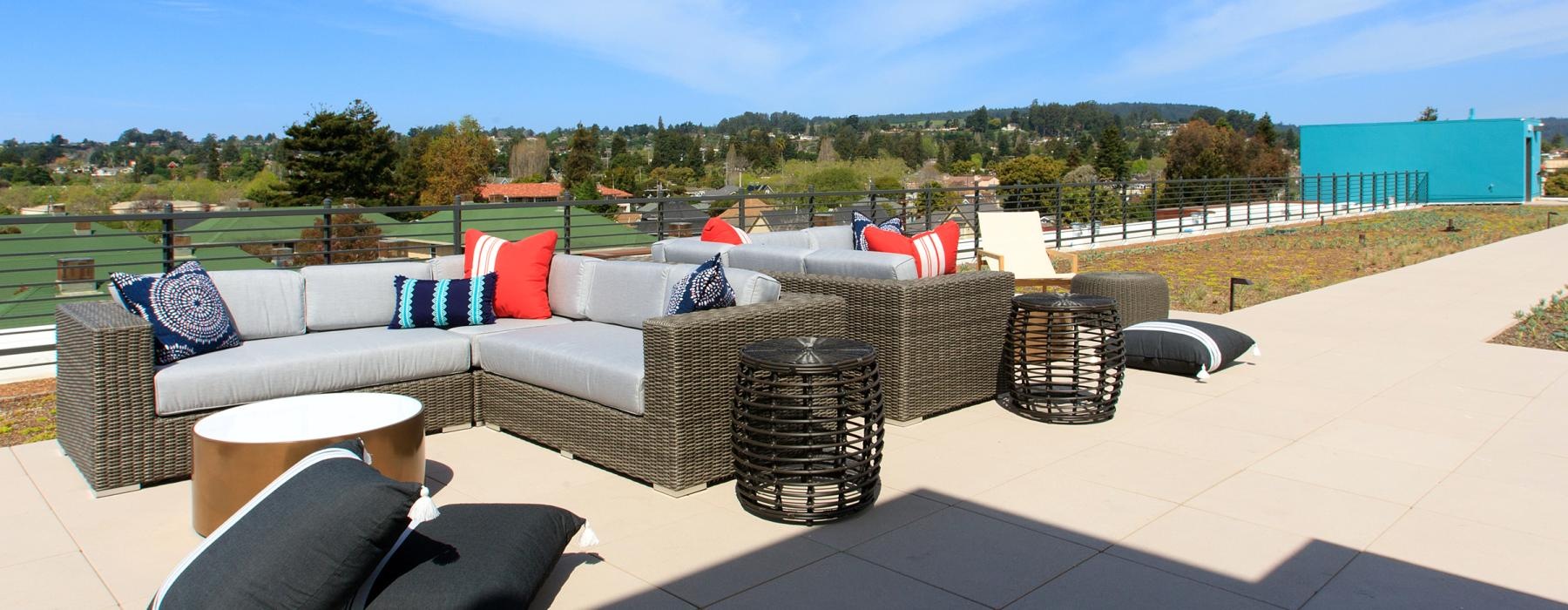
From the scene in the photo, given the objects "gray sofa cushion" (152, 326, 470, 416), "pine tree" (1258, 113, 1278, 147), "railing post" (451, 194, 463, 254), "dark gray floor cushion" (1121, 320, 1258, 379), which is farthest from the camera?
"pine tree" (1258, 113, 1278, 147)

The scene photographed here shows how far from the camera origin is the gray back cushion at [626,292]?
4.09m

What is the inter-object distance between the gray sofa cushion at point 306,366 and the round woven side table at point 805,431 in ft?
4.91

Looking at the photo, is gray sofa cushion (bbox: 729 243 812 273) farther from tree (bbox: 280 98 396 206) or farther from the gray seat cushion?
tree (bbox: 280 98 396 206)

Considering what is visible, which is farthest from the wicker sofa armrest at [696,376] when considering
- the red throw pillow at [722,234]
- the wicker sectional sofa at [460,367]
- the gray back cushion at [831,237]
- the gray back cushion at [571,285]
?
the gray back cushion at [831,237]

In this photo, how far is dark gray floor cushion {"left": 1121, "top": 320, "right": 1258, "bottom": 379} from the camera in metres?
4.79

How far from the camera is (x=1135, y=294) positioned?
577 centimetres

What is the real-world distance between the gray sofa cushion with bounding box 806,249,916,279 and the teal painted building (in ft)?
79.5

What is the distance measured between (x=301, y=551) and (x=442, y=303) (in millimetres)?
2589

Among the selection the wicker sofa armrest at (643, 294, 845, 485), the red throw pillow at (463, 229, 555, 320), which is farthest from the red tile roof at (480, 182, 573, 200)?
the wicker sofa armrest at (643, 294, 845, 485)

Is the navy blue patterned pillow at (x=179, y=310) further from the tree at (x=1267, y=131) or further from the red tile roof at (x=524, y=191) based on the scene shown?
the red tile roof at (x=524, y=191)

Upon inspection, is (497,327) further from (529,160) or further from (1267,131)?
(529,160)

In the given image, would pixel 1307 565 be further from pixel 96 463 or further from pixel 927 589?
pixel 96 463

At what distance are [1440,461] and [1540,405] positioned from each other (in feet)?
4.23

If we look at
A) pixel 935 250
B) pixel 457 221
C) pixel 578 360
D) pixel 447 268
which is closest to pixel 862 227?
pixel 935 250
